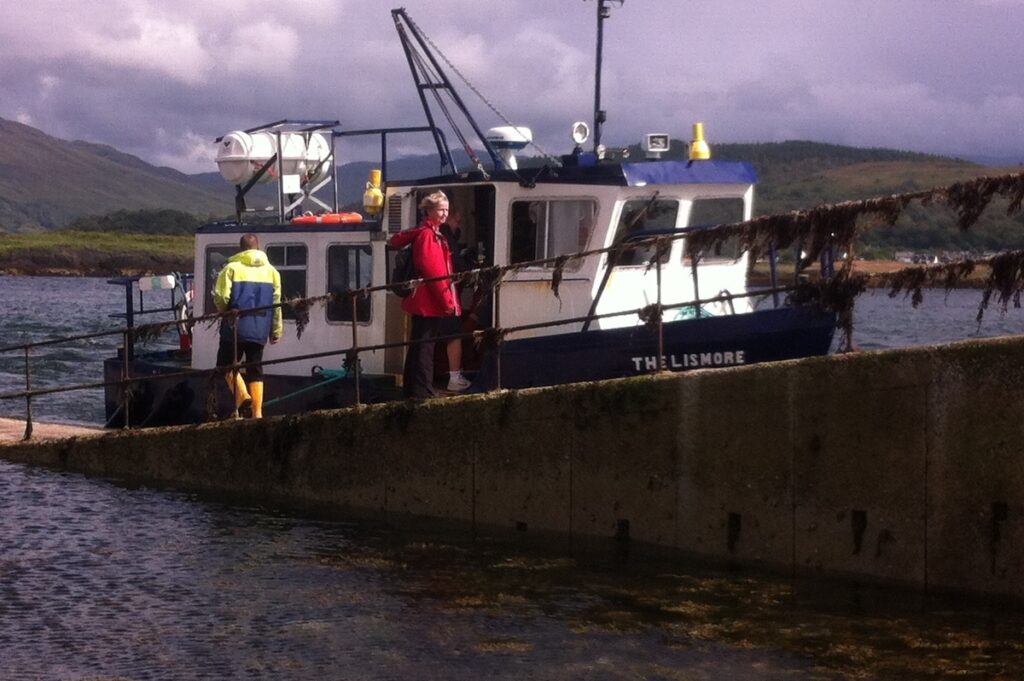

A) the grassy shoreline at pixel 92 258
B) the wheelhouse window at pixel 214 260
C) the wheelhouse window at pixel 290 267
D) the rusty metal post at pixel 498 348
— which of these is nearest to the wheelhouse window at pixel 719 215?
the rusty metal post at pixel 498 348

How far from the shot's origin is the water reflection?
813 cm

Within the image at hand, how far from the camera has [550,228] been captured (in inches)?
491

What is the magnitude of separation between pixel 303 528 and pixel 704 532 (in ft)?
11.1

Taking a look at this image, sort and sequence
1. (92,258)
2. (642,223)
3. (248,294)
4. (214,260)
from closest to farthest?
1. (642,223)
2. (248,294)
3. (214,260)
4. (92,258)

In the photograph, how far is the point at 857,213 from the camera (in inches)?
370

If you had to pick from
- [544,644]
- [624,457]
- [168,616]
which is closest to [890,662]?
[544,644]

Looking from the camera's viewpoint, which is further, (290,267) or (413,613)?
(290,267)

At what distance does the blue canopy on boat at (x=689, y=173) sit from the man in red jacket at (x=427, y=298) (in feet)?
5.43

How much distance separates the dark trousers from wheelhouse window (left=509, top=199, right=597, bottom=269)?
1117 mm

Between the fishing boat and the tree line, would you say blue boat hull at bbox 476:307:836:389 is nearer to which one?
the fishing boat

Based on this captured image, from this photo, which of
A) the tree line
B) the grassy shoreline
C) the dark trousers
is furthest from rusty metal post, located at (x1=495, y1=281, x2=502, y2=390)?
the tree line

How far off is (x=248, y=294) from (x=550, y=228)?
9.32 ft

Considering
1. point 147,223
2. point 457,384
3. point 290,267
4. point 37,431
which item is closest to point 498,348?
point 457,384

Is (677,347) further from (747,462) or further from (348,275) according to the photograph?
(348,275)
